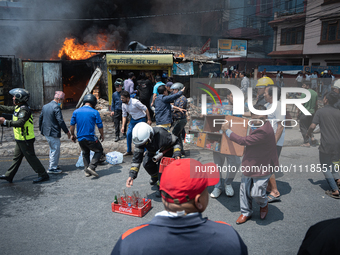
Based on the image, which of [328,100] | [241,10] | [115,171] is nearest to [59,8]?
[115,171]

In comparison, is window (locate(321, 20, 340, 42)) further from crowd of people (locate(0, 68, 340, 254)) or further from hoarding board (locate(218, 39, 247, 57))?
crowd of people (locate(0, 68, 340, 254))

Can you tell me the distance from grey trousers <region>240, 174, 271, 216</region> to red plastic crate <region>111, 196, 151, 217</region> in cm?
151

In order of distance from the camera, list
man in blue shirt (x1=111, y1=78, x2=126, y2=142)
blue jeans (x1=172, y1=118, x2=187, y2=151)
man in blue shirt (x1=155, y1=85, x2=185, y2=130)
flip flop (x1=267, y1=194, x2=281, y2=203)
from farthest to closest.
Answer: man in blue shirt (x1=111, y1=78, x2=126, y2=142) → blue jeans (x1=172, y1=118, x2=187, y2=151) → man in blue shirt (x1=155, y1=85, x2=185, y2=130) → flip flop (x1=267, y1=194, x2=281, y2=203)

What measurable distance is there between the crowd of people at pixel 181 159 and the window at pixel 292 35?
2738cm

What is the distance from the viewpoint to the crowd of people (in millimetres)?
1438

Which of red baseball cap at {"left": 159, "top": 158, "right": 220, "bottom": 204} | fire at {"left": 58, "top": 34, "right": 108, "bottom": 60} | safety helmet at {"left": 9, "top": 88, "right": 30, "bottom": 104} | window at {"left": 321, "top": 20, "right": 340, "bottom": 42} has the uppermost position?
window at {"left": 321, "top": 20, "right": 340, "bottom": 42}

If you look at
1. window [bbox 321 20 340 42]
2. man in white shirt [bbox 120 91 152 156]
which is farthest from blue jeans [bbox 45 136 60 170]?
window [bbox 321 20 340 42]

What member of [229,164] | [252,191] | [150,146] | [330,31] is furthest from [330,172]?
[330,31]

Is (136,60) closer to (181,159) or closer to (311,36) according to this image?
(181,159)

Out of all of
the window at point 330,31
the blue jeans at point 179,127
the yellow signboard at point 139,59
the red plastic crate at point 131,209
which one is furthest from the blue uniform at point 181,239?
the window at point 330,31

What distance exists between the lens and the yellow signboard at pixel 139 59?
11742 mm

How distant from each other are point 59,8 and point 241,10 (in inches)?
1272

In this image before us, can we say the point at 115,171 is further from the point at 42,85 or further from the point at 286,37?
the point at 286,37

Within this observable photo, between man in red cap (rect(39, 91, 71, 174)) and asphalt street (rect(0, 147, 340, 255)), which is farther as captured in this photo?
man in red cap (rect(39, 91, 71, 174))
